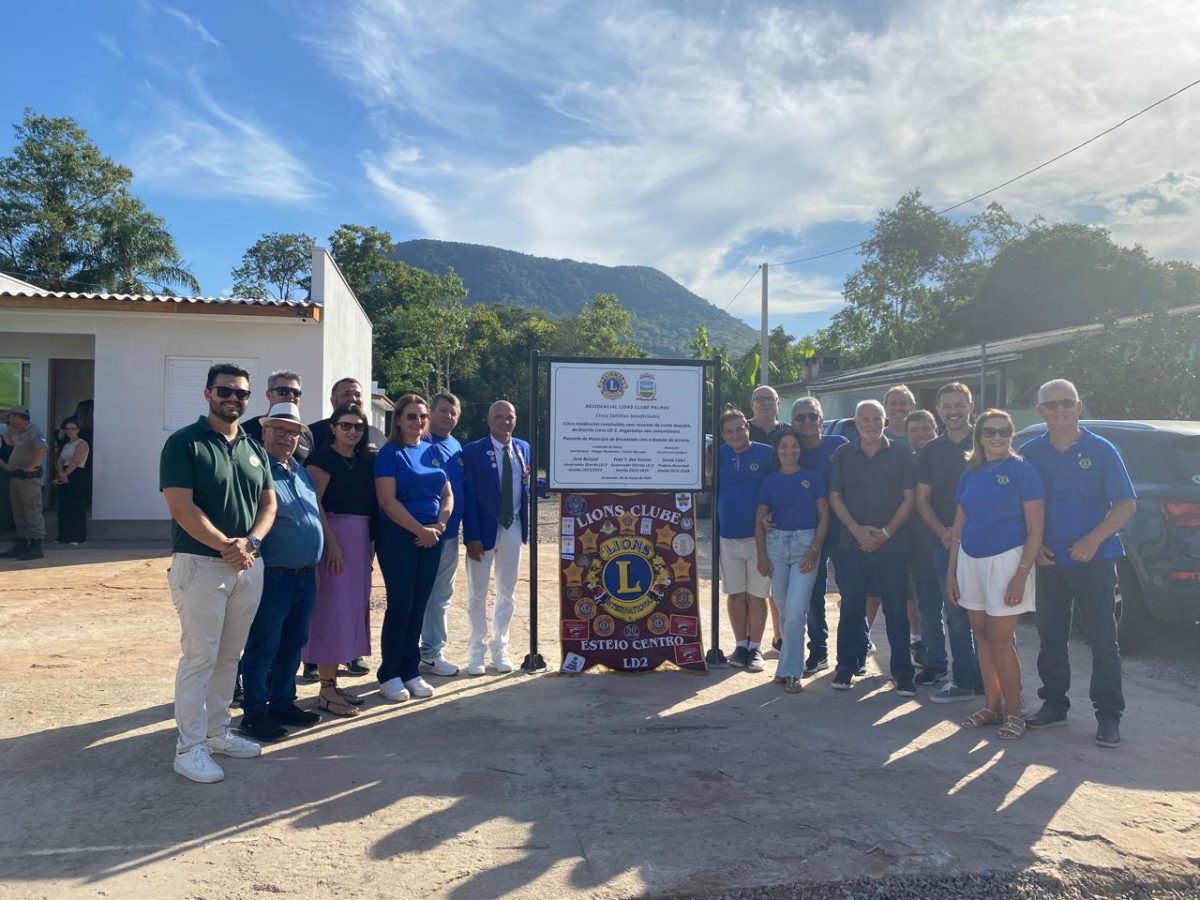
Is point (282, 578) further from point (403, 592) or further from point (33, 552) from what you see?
point (33, 552)

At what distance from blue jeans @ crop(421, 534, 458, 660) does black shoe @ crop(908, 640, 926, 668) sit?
332 cm

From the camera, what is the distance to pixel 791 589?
5746mm

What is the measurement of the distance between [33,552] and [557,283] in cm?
14418

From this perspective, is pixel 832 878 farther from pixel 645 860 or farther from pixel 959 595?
pixel 959 595

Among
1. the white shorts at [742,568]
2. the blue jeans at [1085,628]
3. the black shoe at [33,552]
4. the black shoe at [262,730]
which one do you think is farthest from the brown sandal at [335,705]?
the black shoe at [33,552]

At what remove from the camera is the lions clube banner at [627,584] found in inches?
235

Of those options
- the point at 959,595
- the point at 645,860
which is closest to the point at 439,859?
the point at 645,860

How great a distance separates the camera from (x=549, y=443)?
595cm

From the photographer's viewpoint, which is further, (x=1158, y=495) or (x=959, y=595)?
(x=1158, y=495)

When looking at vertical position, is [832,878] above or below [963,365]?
below

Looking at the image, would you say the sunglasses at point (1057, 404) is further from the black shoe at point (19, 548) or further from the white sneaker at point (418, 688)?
the black shoe at point (19, 548)

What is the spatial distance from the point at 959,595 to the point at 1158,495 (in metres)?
2.09

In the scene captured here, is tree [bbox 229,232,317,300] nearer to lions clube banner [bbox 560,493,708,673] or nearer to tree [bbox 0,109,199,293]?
tree [bbox 0,109,199,293]

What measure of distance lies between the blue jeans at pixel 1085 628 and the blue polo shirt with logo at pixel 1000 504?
0.42m
